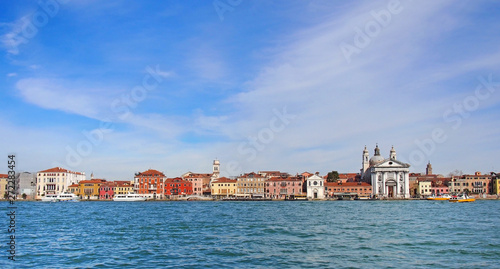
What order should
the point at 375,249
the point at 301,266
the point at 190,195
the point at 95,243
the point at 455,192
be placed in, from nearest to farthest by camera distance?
the point at 301,266, the point at 375,249, the point at 95,243, the point at 190,195, the point at 455,192

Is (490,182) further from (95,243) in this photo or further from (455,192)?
(95,243)

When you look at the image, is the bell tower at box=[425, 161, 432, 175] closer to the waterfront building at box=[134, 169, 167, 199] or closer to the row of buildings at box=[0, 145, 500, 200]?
the row of buildings at box=[0, 145, 500, 200]

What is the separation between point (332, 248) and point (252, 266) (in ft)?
15.2

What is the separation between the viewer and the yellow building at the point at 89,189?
9400cm

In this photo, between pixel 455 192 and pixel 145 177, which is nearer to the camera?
pixel 145 177

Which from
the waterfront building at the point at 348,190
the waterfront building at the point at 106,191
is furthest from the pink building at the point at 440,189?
the waterfront building at the point at 106,191

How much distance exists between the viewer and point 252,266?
14195 millimetres

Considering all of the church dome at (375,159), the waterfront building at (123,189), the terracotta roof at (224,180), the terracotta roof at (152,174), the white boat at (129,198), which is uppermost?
the church dome at (375,159)

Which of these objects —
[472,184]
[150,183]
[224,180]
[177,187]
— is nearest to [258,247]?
[177,187]

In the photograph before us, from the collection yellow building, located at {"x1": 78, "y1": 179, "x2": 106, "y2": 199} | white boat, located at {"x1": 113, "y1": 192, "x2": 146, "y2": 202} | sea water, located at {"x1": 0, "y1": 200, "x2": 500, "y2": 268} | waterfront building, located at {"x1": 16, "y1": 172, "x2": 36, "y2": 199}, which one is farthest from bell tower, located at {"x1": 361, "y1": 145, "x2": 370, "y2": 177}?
sea water, located at {"x1": 0, "y1": 200, "x2": 500, "y2": 268}

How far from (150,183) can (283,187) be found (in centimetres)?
2682

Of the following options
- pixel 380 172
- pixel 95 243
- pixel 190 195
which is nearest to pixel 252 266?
pixel 95 243

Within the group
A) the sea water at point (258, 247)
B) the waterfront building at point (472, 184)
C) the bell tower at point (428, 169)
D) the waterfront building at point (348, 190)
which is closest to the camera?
the sea water at point (258, 247)

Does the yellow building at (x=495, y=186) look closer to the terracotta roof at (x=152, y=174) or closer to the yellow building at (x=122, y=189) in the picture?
the terracotta roof at (x=152, y=174)
